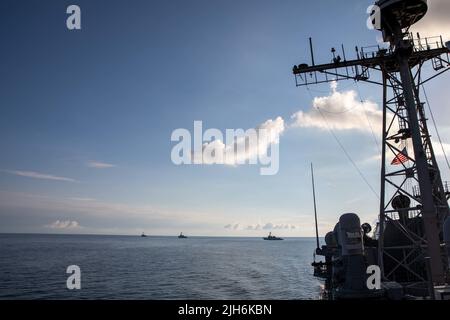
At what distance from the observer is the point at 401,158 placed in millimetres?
19625

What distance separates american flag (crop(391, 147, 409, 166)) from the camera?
1942cm

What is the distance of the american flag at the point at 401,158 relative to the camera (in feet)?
63.7

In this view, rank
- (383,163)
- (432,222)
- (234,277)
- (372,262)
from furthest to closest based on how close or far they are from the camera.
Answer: (234,277) < (372,262) < (383,163) < (432,222)

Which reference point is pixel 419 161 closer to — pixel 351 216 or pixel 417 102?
pixel 417 102

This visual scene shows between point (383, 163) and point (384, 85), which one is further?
point (384, 85)

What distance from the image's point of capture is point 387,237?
971 inches

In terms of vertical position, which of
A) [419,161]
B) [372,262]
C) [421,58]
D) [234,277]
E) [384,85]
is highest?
[421,58]

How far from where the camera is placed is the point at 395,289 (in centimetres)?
1414
